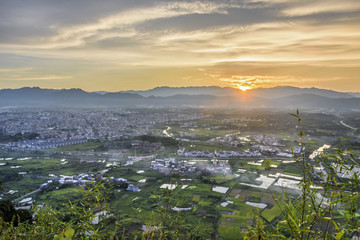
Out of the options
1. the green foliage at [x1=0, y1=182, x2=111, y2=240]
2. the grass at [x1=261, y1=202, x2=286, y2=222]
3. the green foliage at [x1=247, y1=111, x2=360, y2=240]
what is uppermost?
the green foliage at [x1=247, y1=111, x2=360, y2=240]

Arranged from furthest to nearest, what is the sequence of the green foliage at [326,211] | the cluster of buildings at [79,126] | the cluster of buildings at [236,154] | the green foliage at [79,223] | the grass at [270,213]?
the cluster of buildings at [79,126] → the cluster of buildings at [236,154] → the grass at [270,213] → the green foliage at [79,223] → the green foliage at [326,211]

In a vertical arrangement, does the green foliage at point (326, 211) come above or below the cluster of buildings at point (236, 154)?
above

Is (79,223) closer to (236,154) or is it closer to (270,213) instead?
(270,213)

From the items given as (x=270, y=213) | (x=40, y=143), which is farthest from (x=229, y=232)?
(x=40, y=143)

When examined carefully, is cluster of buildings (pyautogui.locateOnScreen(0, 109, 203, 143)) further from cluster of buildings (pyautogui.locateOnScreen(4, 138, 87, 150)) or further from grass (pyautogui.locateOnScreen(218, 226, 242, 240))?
grass (pyautogui.locateOnScreen(218, 226, 242, 240))

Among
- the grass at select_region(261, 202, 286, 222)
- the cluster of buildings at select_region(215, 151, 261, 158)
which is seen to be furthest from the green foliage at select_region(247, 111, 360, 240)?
the cluster of buildings at select_region(215, 151, 261, 158)

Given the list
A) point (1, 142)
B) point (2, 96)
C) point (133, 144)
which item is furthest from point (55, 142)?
point (2, 96)

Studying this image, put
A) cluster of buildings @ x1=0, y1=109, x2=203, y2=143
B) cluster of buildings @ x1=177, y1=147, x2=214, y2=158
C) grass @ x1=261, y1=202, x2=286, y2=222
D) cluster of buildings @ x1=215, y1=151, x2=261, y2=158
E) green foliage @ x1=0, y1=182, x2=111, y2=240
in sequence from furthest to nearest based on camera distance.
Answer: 1. cluster of buildings @ x1=0, y1=109, x2=203, y2=143
2. cluster of buildings @ x1=177, y1=147, x2=214, y2=158
3. cluster of buildings @ x1=215, y1=151, x2=261, y2=158
4. grass @ x1=261, y1=202, x2=286, y2=222
5. green foliage @ x1=0, y1=182, x2=111, y2=240

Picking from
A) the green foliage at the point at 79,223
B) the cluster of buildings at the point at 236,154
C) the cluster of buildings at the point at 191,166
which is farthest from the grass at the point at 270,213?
the cluster of buildings at the point at 236,154

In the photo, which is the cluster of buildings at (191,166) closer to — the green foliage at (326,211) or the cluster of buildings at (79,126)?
the cluster of buildings at (79,126)

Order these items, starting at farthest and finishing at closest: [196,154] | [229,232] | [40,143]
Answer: [40,143] → [196,154] → [229,232]

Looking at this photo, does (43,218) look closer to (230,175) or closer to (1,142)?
(230,175)
